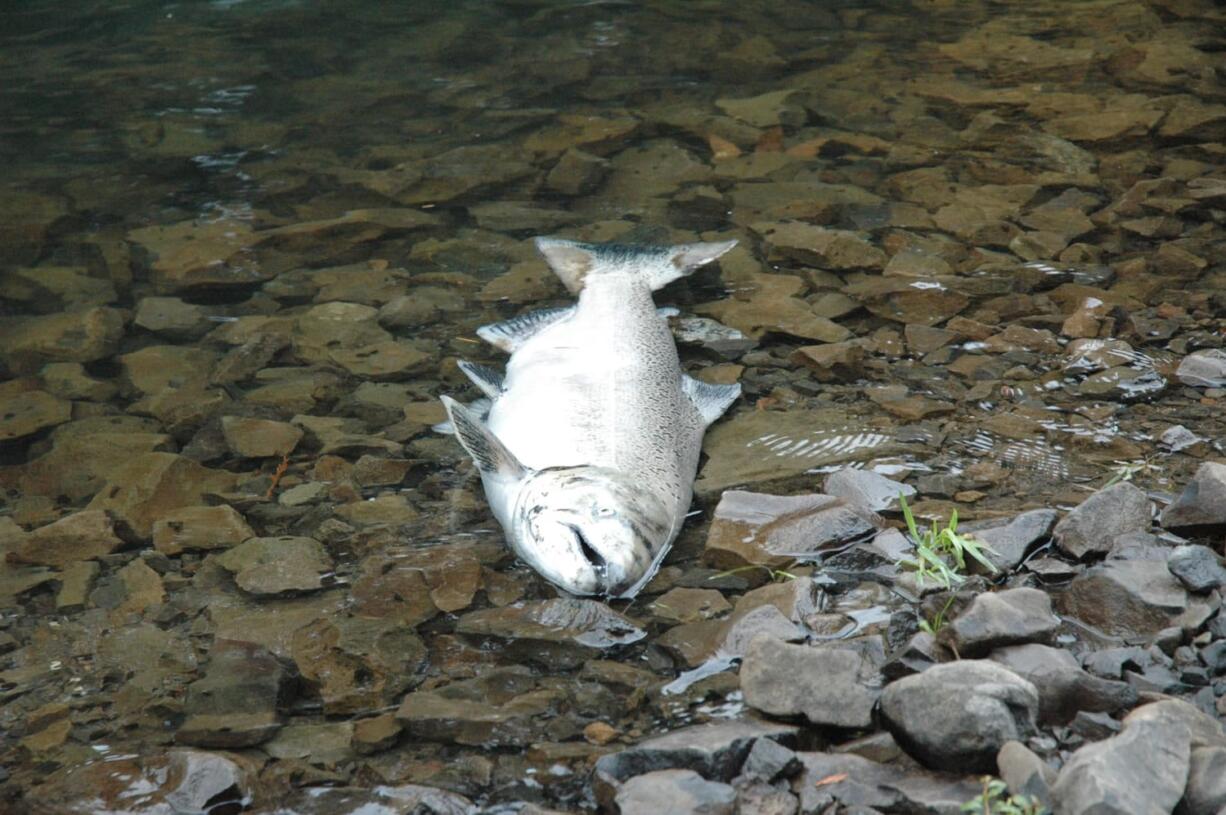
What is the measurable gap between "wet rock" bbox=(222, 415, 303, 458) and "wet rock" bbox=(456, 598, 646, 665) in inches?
57.6

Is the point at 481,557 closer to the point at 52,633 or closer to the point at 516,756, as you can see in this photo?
the point at 516,756

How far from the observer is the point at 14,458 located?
203 inches

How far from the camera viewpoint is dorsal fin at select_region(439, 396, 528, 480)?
4.45m

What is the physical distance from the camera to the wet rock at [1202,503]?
357 cm

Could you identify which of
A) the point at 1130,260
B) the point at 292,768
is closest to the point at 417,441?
the point at 292,768

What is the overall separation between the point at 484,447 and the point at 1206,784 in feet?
8.84

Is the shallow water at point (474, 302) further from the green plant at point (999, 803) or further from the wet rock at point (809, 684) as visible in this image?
the green plant at point (999, 803)

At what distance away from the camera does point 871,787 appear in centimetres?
274

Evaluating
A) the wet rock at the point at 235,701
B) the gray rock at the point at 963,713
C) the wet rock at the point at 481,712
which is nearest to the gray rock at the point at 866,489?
the wet rock at the point at 481,712

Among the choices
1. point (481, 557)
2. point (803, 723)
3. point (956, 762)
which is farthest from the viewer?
point (481, 557)

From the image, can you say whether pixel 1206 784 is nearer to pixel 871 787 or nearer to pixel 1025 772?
pixel 1025 772

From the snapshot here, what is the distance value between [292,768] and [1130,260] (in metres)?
4.84

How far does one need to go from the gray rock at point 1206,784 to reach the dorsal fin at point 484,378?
3.34 metres

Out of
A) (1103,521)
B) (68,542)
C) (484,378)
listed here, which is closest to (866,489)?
(1103,521)
